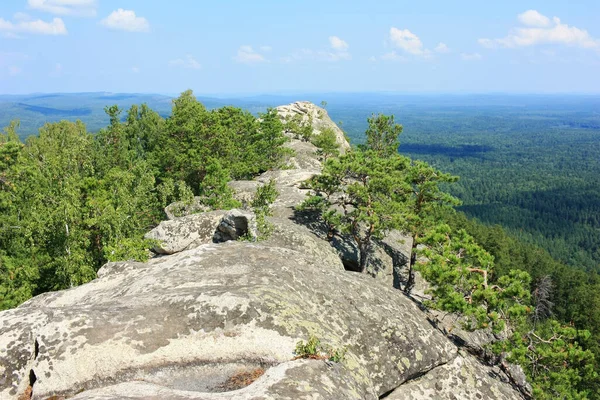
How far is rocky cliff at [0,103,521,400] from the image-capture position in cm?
658

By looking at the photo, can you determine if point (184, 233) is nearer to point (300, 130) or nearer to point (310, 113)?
point (300, 130)

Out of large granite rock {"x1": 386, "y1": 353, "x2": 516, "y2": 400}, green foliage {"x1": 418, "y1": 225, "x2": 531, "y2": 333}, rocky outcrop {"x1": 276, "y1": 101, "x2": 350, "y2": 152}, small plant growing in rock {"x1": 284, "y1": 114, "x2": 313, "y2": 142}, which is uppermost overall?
rocky outcrop {"x1": 276, "y1": 101, "x2": 350, "y2": 152}

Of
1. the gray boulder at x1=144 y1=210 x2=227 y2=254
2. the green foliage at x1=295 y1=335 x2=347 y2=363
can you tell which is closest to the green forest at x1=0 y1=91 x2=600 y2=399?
the gray boulder at x1=144 y1=210 x2=227 y2=254

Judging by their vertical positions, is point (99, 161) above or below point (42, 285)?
above

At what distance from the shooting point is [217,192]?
23.4 meters

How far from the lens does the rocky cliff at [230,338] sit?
6.58m

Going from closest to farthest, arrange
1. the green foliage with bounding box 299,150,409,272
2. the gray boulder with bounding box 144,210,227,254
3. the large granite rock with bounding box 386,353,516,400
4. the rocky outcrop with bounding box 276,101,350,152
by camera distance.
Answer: the large granite rock with bounding box 386,353,516,400
the gray boulder with bounding box 144,210,227,254
the green foliage with bounding box 299,150,409,272
the rocky outcrop with bounding box 276,101,350,152

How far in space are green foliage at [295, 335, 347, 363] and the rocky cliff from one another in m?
0.15

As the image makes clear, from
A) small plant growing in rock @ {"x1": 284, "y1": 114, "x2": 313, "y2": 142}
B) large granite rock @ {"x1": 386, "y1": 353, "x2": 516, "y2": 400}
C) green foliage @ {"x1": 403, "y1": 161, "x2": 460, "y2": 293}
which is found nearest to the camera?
large granite rock @ {"x1": 386, "y1": 353, "x2": 516, "y2": 400}

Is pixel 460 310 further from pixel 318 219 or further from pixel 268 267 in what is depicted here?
pixel 318 219

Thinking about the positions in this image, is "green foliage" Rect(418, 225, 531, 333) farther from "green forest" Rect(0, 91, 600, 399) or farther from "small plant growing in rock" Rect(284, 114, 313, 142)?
"small plant growing in rock" Rect(284, 114, 313, 142)

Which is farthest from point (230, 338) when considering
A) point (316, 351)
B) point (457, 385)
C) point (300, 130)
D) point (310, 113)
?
point (310, 113)

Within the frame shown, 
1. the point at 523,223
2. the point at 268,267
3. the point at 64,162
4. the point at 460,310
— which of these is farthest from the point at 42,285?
the point at 523,223

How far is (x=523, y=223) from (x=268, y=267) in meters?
185
